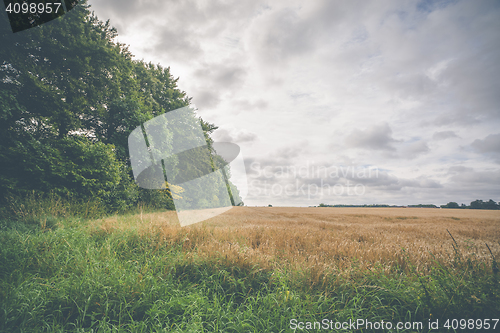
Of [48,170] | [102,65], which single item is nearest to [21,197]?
[48,170]

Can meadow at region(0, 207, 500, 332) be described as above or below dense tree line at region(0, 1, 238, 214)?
below

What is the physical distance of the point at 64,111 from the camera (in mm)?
11453

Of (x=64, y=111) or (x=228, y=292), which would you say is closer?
(x=228, y=292)

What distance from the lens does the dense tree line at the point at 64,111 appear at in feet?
30.2

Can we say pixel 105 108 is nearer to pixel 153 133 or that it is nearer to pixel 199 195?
pixel 153 133

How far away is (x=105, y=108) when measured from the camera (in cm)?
1534

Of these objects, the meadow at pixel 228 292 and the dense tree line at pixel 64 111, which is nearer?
the meadow at pixel 228 292

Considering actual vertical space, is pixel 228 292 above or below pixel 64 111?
below

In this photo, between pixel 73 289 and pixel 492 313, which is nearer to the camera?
pixel 492 313

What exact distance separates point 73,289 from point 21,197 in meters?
9.43

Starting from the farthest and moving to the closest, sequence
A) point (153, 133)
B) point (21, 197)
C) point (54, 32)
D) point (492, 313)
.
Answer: point (153, 133), point (54, 32), point (21, 197), point (492, 313)

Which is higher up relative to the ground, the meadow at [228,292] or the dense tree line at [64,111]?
the dense tree line at [64,111]

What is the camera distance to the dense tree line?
9.22 m

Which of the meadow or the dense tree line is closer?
the meadow
